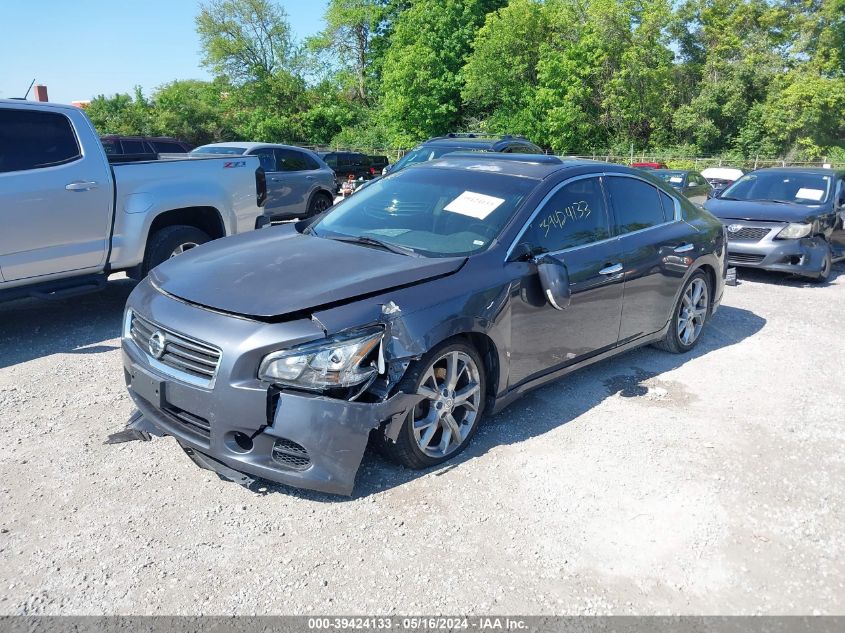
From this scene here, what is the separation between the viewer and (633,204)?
5.23m

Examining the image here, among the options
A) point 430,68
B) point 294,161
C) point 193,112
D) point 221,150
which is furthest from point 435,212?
point 193,112

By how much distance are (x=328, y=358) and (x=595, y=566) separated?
1.55 meters

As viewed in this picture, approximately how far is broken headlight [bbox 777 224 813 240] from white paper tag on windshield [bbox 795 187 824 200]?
44.9 inches

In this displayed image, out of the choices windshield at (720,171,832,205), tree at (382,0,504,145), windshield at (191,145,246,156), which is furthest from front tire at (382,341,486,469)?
tree at (382,0,504,145)

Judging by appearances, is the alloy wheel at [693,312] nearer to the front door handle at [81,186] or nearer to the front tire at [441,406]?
the front tire at [441,406]

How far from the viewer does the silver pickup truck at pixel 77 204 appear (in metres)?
5.55


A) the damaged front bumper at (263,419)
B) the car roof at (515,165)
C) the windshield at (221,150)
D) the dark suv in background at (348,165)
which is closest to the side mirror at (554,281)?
the car roof at (515,165)

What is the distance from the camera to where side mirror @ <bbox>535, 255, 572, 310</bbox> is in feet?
13.4

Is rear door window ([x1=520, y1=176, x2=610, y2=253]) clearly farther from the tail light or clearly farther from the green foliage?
the green foliage

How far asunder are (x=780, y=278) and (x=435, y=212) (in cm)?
751

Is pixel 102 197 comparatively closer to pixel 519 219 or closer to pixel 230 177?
pixel 230 177

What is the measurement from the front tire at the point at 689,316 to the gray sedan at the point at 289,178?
29.9ft

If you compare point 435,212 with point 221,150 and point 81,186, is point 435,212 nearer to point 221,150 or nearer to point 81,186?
point 81,186

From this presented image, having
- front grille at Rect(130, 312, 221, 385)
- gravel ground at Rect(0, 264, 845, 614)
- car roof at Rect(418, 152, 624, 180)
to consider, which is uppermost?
car roof at Rect(418, 152, 624, 180)
